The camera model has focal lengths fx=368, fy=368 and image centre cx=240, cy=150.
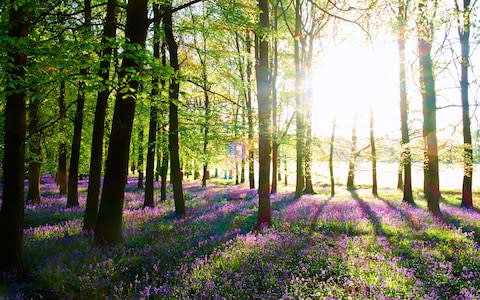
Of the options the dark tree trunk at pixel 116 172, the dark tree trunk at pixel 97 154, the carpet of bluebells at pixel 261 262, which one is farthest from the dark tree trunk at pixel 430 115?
the dark tree trunk at pixel 97 154

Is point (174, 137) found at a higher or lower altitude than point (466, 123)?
lower

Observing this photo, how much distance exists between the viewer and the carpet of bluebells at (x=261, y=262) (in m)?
6.32

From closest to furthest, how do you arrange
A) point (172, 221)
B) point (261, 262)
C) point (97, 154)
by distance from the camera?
point (261, 262) < point (97, 154) < point (172, 221)

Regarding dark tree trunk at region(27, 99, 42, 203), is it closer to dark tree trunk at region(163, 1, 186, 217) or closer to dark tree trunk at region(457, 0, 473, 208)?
dark tree trunk at region(163, 1, 186, 217)

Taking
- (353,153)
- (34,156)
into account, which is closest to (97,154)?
(34,156)

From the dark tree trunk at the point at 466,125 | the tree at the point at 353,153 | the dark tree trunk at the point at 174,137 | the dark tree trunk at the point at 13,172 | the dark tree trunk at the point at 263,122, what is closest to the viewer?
the dark tree trunk at the point at 13,172

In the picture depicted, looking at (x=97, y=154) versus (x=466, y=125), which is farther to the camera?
(x=466, y=125)

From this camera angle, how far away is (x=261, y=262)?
7.59 metres

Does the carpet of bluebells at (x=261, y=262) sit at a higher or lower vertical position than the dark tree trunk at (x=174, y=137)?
lower

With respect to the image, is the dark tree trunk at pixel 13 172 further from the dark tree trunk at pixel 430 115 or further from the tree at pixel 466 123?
the tree at pixel 466 123

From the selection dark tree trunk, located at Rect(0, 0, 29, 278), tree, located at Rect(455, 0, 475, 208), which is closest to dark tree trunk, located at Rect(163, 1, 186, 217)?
dark tree trunk, located at Rect(0, 0, 29, 278)

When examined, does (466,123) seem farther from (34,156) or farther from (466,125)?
(34,156)

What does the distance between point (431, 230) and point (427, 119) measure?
19.0 feet

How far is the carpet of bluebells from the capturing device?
632 centimetres
